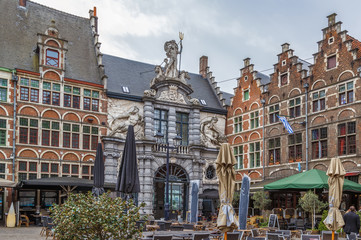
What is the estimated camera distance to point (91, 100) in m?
26.1

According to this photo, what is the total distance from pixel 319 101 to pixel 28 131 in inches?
620

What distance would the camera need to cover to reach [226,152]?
11352 mm

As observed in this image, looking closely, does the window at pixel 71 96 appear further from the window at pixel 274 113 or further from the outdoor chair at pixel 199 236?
the outdoor chair at pixel 199 236

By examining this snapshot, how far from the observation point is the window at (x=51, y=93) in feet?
80.9

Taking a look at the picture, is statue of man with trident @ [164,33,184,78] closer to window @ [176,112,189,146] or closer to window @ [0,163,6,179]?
window @ [176,112,189,146]

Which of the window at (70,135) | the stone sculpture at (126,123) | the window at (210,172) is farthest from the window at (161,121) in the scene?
Result: the window at (70,135)

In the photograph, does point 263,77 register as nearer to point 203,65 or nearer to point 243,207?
point 203,65

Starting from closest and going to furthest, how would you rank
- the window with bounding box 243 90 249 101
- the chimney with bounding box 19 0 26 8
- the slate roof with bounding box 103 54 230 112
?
the chimney with bounding box 19 0 26 8 → the slate roof with bounding box 103 54 230 112 → the window with bounding box 243 90 249 101

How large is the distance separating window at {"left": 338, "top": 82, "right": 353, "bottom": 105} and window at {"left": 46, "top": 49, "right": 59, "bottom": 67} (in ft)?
51.1

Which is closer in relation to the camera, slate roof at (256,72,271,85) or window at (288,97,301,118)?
window at (288,97,301,118)

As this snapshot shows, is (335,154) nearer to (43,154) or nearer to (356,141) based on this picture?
(356,141)

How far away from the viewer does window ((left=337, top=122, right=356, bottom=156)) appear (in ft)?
70.6

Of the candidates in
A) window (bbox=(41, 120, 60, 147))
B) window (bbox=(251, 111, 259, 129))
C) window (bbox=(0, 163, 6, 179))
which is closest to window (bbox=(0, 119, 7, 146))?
window (bbox=(0, 163, 6, 179))

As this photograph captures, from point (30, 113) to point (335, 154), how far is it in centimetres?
1621
